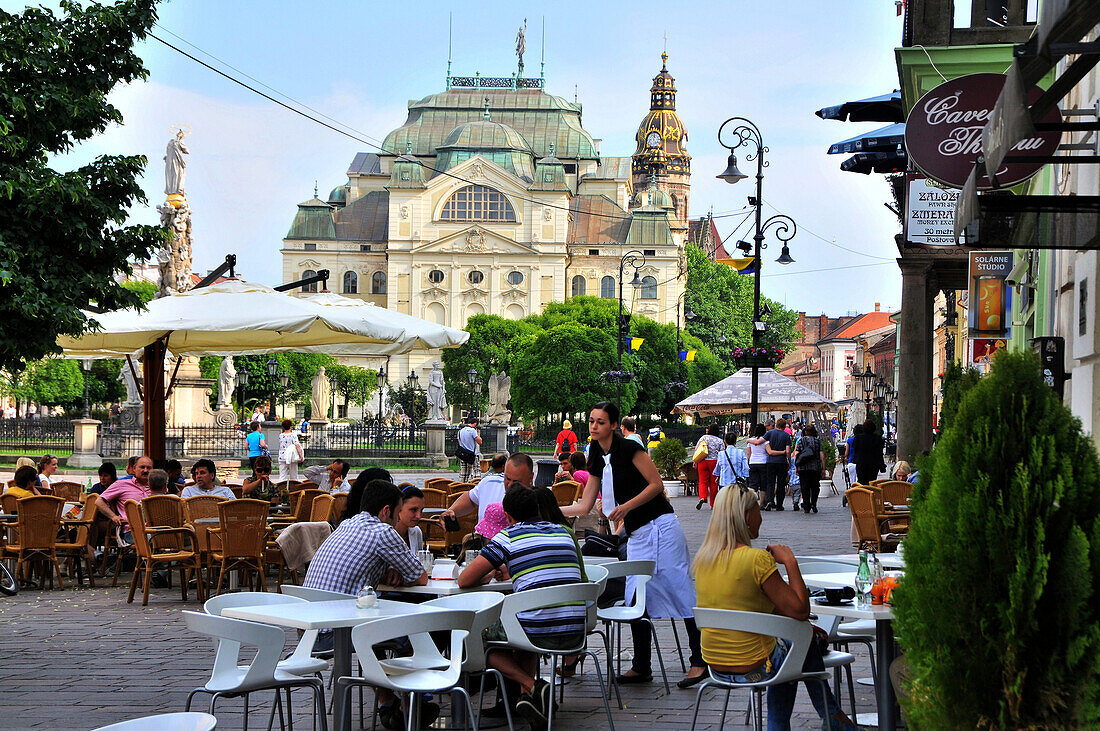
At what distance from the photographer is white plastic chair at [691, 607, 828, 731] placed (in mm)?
5688

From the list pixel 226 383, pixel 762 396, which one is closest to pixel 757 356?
pixel 762 396

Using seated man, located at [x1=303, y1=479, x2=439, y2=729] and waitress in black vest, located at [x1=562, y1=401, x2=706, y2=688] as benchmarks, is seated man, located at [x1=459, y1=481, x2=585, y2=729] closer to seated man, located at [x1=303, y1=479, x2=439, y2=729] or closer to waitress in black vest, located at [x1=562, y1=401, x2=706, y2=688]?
seated man, located at [x1=303, y1=479, x2=439, y2=729]

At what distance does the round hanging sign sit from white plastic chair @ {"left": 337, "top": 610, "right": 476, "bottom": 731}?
13.4ft

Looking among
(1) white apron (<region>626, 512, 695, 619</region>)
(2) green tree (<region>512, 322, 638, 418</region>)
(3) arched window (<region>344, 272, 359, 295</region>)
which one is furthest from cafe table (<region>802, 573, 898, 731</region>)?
(3) arched window (<region>344, 272, 359, 295</region>)

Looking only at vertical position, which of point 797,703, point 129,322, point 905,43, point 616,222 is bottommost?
point 797,703

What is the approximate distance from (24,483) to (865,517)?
30.3 feet

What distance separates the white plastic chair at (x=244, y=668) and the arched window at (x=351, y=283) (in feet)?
346

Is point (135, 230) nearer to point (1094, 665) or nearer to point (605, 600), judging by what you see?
point (605, 600)

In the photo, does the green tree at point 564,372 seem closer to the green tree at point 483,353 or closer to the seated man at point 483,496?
the green tree at point 483,353

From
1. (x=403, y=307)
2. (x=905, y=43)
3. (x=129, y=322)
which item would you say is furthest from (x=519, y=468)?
(x=403, y=307)

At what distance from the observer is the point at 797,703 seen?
765cm

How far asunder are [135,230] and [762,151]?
17510 millimetres

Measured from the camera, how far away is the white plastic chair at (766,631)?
18.7 ft

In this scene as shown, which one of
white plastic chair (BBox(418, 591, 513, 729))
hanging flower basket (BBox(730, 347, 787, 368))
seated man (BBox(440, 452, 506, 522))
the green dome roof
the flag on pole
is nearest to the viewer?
white plastic chair (BBox(418, 591, 513, 729))
